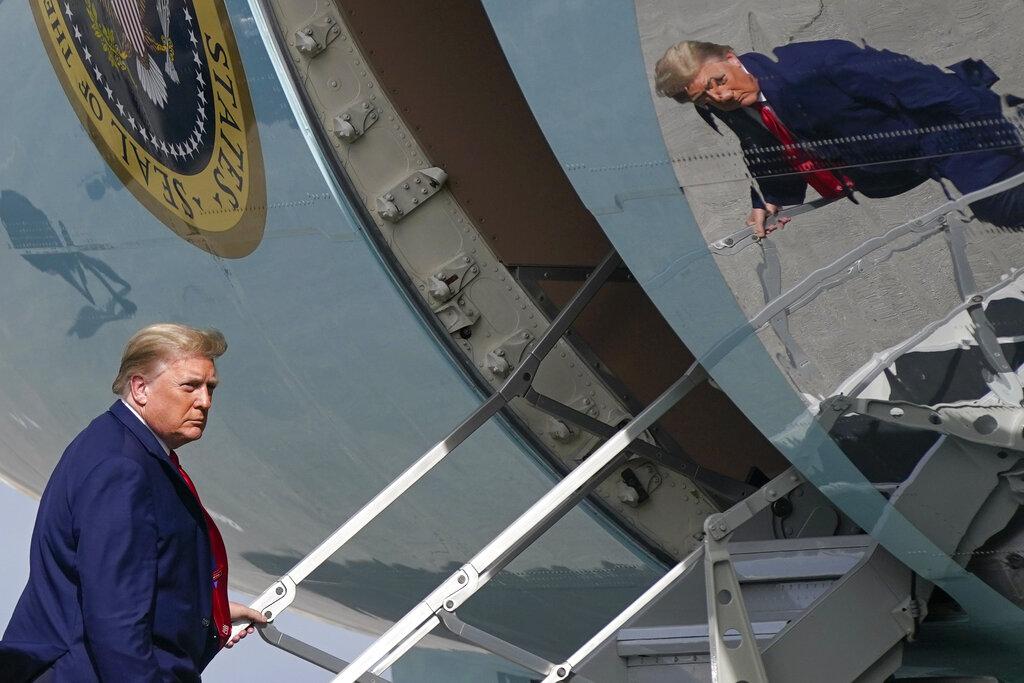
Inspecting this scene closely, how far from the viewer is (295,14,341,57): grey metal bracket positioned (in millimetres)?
4730

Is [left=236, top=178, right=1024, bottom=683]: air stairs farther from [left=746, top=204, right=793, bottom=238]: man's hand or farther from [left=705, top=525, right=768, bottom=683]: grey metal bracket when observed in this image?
[left=746, top=204, right=793, bottom=238]: man's hand

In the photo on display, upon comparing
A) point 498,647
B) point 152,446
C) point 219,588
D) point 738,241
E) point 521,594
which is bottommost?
point 521,594

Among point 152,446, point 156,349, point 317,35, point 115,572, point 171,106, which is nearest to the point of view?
point 115,572

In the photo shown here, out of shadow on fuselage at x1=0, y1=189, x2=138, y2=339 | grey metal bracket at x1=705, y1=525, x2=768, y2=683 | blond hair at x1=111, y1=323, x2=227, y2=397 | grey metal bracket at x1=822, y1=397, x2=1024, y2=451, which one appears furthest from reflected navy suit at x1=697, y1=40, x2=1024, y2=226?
shadow on fuselage at x1=0, y1=189, x2=138, y2=339

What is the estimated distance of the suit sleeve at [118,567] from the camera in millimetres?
2891

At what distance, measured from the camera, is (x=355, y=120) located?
4797 millimetres

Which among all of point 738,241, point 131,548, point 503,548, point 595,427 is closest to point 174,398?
point 131,548

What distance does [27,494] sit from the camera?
26.6 ft

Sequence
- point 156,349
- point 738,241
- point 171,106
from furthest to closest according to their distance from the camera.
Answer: point 171,106
point 738,241
point 156,349

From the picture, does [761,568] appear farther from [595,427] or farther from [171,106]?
[171,106]

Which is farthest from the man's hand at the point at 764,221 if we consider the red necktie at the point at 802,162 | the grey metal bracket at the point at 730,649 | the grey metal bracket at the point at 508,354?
the grey metal bracket at the point at 508,354

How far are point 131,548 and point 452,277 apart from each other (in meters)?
2.15

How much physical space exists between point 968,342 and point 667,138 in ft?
3.00

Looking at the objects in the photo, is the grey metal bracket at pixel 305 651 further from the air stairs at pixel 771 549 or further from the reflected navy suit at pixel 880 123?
the reflected navy suit at pixel 880 123
